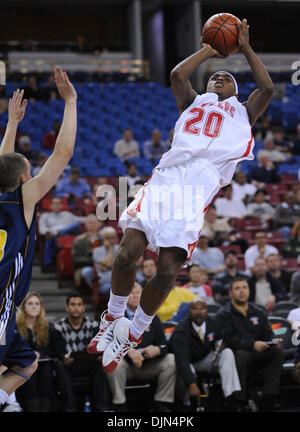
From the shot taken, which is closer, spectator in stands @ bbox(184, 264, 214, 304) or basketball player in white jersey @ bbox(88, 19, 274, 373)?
basketball player in white jersey @ bbox(88, 19, 274, 373)

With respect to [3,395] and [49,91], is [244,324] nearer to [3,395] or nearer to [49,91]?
[3,395]

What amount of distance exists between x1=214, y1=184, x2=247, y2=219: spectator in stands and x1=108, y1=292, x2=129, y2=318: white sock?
7306mm

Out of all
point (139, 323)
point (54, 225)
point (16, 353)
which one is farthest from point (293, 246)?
point (16, 353)

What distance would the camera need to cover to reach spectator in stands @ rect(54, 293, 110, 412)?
329 inches

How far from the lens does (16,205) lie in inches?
194

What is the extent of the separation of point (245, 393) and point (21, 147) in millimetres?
7564

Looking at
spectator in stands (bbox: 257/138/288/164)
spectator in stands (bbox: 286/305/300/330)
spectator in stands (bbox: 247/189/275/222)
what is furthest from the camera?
spectator in stands (bbox: 257/138/288/164)

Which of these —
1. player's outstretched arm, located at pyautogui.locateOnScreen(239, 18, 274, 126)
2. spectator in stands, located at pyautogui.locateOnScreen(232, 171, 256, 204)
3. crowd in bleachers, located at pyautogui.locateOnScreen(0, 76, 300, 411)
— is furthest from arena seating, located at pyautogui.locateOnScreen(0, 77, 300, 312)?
player's outstretched arm, located at pyautogui.locateOnScreen(239, 18, 274, 126)

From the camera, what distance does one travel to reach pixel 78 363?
858 cm

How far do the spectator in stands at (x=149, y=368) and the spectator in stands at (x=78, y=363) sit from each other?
0.45ft

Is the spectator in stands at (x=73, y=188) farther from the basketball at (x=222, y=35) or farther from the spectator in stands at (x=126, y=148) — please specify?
the basketball at (x=222, y=35)

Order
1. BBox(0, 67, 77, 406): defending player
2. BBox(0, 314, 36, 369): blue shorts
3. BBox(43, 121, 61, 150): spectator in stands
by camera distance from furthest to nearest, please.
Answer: BBox(43, 121, 61, 150): spectator in stands → BBox(0, 314, 36, 369): blue shorts → BBox(0, 67, 77, 406): defending player

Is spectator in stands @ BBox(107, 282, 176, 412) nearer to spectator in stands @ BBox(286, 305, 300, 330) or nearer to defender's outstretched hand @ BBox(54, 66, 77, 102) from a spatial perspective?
spectator in stands @ BBox(286, 305, 300, 330)

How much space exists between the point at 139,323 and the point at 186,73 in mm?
1831
